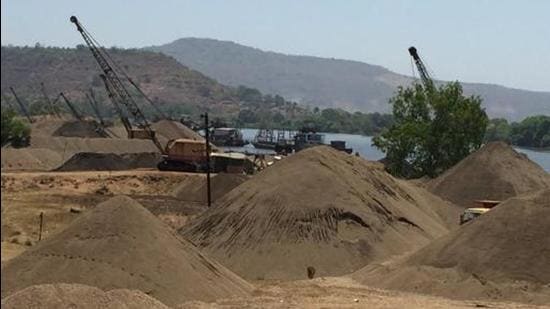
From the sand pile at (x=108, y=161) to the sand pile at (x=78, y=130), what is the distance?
20.4 meters

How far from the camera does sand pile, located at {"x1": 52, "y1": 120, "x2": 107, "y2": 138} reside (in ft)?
311

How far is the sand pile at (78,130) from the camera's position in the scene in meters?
94.8

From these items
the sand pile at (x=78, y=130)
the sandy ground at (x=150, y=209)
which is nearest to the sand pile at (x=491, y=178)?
the sandy ground at (x=150, y=209)

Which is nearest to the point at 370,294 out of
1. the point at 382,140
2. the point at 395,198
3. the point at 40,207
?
the point at 395,198

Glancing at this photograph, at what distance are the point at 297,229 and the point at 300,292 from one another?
815cm

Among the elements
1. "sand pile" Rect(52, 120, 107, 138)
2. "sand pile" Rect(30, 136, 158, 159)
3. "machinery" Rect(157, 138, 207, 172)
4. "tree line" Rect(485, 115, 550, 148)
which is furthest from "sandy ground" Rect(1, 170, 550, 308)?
"tree line" Rect(485, 115, 550, 148)

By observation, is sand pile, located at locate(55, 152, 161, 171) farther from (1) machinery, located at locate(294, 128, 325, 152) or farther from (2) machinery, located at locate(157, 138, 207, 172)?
(1) machinery, located at locate(294, 128, 325, 152)

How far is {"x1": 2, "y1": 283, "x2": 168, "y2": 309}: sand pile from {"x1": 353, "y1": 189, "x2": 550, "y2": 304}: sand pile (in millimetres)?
12308

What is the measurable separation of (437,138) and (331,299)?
47.5m

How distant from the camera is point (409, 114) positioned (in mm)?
73500

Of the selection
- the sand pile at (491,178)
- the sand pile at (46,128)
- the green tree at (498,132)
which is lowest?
the green tree at (498,132)

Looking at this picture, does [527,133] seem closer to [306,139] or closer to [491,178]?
[306,139]

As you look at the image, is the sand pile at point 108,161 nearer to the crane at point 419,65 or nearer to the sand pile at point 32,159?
the sand pile at point 32,159

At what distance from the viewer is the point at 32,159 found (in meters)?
70.4
